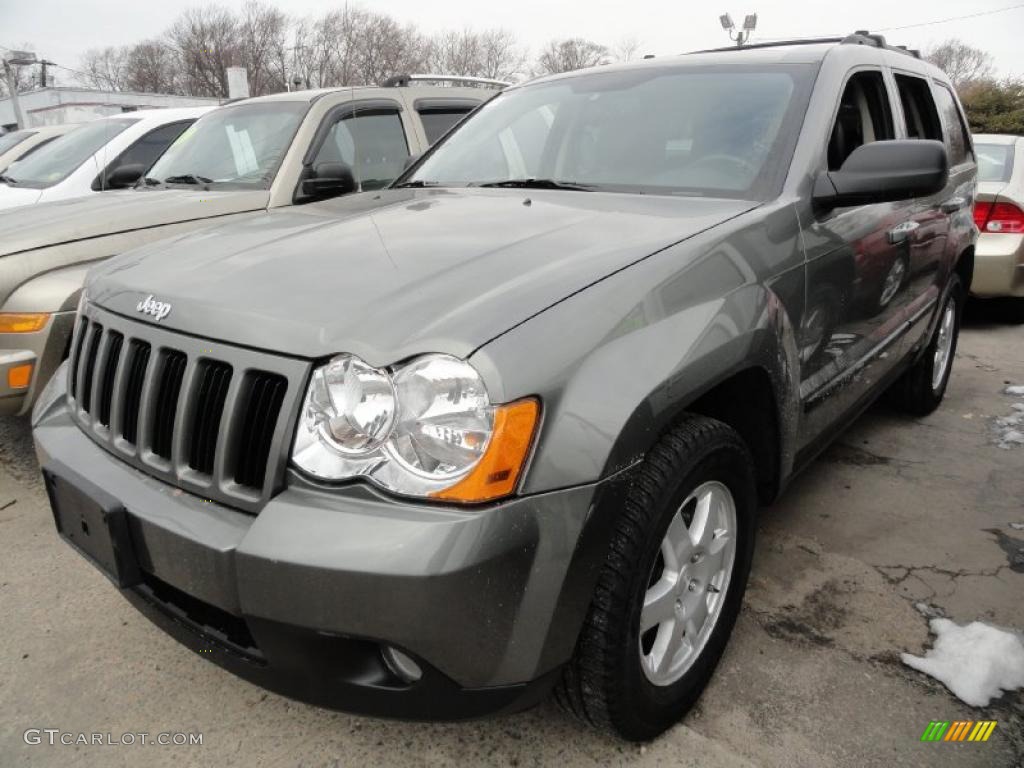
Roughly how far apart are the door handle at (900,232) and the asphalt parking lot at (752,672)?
1068 mm

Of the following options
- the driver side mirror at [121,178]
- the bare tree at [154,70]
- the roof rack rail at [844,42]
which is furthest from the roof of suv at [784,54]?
the bare tree at [154,70]

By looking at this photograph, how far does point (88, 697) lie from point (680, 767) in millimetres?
1575

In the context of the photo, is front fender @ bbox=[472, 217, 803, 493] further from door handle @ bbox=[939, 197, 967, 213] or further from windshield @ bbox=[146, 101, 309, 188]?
windshield @ bbox=[146, 101, 309, 188]

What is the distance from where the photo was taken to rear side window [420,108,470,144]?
16.4 feet

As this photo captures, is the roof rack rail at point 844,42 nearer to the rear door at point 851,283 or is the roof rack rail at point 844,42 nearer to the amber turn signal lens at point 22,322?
the rear door at point 851,283

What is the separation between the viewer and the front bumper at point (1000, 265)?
557 cm

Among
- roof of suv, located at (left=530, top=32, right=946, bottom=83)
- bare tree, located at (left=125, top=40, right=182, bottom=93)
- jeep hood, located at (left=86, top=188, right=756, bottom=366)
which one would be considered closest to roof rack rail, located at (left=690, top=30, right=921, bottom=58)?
roof of suv, located at (left=530, top=32, right=946, bottom=83)

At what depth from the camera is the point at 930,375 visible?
397cm

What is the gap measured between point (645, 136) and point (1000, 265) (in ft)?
14.2

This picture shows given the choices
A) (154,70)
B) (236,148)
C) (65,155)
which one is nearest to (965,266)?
(236,148)

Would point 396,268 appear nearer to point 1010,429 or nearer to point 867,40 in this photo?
point 867,40

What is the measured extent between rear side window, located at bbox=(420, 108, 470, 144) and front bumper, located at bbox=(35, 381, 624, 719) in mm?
3902

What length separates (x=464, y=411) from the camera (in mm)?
1406

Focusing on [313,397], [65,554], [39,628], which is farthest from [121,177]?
[313,397]
